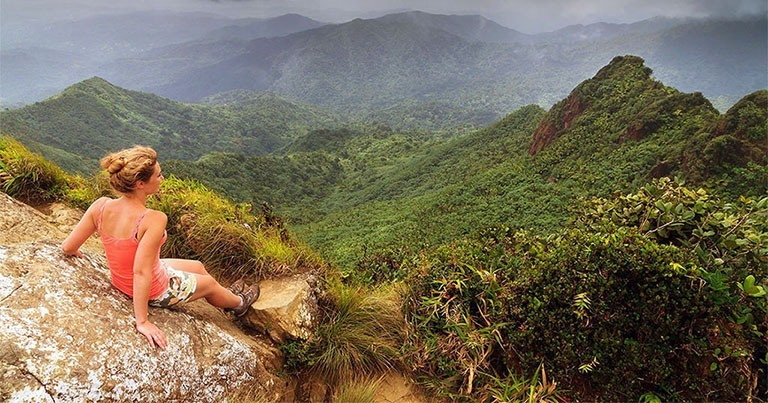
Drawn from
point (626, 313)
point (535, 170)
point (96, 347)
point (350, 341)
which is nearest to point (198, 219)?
point (96, 347)

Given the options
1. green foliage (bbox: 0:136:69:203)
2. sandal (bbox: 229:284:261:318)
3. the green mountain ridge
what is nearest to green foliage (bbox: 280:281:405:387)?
sandal (bbox: 229:284:261:318)

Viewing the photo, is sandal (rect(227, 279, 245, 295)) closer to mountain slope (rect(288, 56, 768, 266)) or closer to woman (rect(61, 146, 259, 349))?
woman (rect(61, 146, 259, 349))

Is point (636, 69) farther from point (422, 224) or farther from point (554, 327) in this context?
point (554, 327)

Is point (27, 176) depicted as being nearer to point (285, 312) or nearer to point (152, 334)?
point (152, 334)

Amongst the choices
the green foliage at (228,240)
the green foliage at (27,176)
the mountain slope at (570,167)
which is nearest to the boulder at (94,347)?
the green foliage at (228,240)

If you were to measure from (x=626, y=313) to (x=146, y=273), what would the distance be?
10.7 feet

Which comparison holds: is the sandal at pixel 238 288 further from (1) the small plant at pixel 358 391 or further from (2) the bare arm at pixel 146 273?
(1) the small plant at pixel 358 391

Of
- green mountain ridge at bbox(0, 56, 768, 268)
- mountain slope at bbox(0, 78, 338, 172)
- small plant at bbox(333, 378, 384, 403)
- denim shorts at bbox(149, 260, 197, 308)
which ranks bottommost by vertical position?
mountain slope at bbox(0, 78, 338, 172)

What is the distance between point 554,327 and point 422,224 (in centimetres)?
2560

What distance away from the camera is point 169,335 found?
2.48 meters

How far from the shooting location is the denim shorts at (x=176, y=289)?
2654mm

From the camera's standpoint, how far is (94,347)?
2082mm

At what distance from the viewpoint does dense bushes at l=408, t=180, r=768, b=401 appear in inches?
93.7

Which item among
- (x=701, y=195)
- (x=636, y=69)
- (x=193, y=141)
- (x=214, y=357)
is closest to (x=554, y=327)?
(x=701, y=195)
